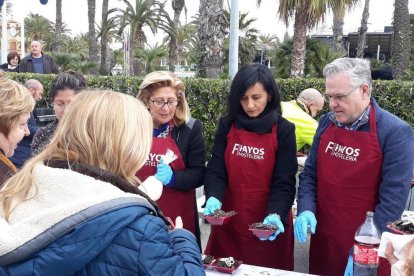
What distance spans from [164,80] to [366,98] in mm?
1118

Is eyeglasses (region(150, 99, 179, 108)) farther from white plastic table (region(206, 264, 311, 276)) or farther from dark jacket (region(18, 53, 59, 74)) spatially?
dark jacket (region(18, 53, 59, 74))

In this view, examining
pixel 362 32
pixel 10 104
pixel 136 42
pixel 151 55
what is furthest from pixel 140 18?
pixel 10 104

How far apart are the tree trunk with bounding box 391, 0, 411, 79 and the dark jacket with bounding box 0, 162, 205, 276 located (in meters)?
11.0

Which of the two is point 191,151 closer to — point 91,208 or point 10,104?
point 10,104

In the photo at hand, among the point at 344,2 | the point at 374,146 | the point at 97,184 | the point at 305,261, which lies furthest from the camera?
the point at 344,2

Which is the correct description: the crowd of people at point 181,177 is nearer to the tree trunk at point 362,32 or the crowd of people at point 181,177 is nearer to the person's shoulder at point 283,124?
the person's shoulder at point 283,124

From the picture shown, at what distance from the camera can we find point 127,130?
4.73 ft

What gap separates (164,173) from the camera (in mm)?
2633

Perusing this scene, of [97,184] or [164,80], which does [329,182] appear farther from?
[97,184]

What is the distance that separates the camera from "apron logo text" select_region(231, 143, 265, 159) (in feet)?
8.61

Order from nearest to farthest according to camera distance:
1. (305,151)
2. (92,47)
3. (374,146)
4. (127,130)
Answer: (127,130) < (374,146) < (305,151) < (92,47)

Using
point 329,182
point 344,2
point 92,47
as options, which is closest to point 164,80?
point 329,182

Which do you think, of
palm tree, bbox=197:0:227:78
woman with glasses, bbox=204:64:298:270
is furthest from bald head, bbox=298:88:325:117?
palm tree, bbox=197:0:227:78

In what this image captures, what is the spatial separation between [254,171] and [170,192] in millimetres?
525
